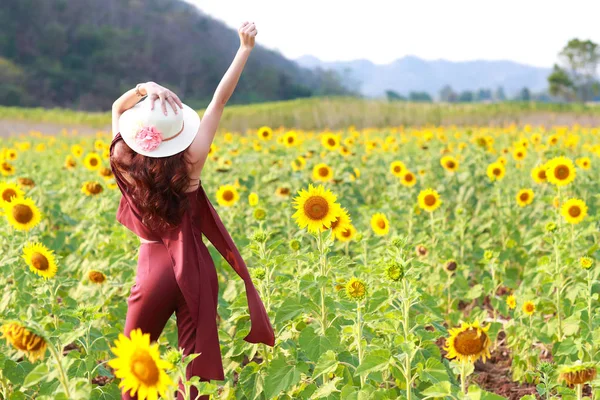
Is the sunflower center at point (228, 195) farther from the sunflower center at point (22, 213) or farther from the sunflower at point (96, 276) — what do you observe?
the sunflower center at point (22, 213)

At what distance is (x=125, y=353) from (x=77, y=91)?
6366 cm

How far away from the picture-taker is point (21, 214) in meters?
3.45

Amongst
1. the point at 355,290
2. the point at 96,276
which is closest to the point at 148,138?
the point at 355,290

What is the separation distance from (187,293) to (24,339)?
904 mm

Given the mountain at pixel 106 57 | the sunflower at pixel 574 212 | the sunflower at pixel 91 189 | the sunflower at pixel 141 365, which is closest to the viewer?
the sunflower at pixel 141 365

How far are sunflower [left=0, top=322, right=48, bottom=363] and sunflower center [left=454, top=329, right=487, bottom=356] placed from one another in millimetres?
1150

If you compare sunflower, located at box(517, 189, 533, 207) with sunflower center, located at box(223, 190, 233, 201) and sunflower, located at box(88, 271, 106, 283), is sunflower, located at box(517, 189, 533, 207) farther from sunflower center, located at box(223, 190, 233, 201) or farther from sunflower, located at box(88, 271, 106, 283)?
sunflower, located at box(88, 271, 106, 283)

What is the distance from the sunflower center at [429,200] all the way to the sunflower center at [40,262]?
2550mm

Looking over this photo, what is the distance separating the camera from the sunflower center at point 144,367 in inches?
65.1

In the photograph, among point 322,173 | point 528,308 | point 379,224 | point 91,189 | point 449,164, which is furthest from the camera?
point 449,164

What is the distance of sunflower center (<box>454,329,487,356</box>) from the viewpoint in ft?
6.55

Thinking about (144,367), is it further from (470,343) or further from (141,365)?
(470,343)

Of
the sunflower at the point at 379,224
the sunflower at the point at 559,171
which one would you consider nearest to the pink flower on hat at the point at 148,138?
the sunflower at the point at 379,224

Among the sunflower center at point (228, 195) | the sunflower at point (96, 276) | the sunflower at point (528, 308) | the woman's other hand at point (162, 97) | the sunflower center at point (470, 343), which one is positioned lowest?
the sunflower at point (528, 308)
